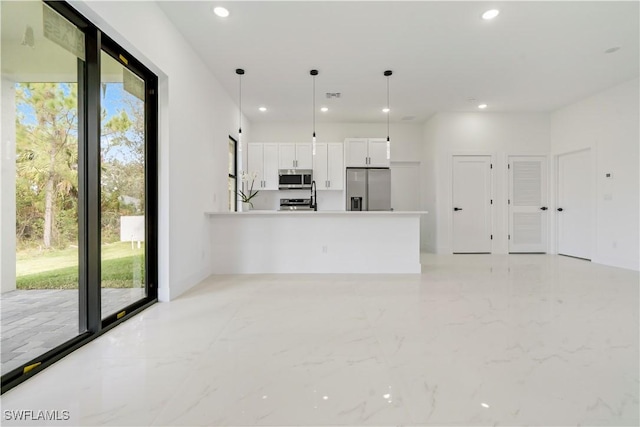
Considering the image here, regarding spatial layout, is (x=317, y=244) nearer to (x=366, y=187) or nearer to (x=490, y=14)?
(x=366, y=187)

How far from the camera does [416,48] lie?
364cm

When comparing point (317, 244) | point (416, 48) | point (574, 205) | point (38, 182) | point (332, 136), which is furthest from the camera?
point (332, 136)

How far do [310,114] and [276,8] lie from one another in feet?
11.5

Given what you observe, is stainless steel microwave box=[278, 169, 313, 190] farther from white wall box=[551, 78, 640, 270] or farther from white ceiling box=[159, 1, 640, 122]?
white wall box=[551, 78, 640, 270]

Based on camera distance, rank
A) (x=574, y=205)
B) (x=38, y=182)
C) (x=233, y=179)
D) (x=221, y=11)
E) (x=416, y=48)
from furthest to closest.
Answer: (x=233, y=179) → (x=574, y=205) → (x=416, y=48) → (x=221, y=11) → (x=38, y=182)

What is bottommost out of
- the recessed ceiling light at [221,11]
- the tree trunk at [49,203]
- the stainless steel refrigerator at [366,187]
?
the tree trunk at [49,203]

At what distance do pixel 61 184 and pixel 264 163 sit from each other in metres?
4.76

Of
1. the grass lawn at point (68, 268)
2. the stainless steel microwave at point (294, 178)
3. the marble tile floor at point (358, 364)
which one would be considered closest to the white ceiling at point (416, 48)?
the stainless steel microwave at point (294, 178)

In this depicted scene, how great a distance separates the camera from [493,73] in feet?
14.3

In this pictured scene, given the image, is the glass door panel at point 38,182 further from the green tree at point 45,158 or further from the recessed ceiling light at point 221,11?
the recessed ceiling light at point 221,11

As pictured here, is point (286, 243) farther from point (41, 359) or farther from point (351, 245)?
point (41, 359)

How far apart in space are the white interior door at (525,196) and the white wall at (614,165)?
0.83 metres

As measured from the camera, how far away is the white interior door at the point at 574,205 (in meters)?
5.53

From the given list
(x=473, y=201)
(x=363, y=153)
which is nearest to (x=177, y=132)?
(x=363, y=153)
